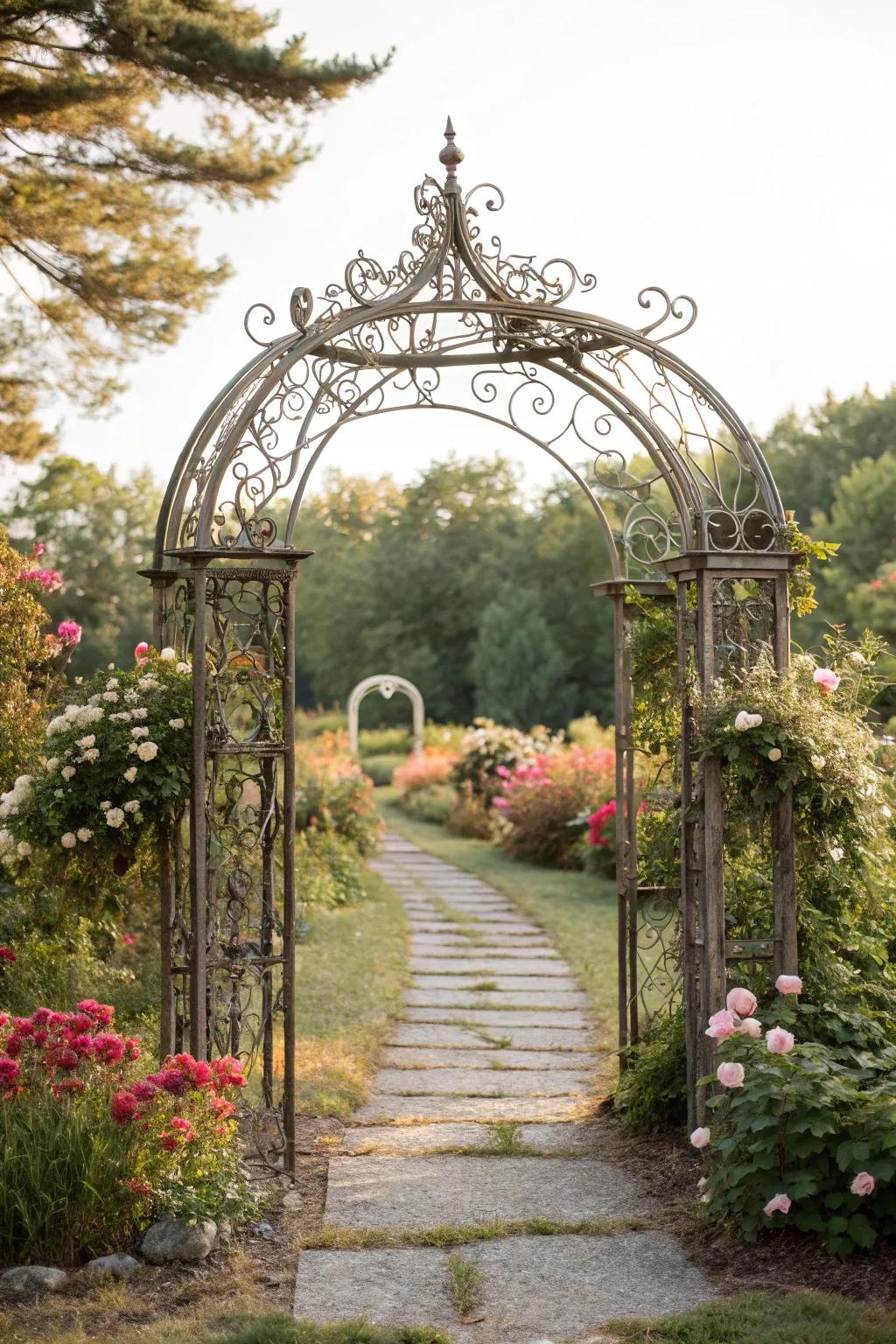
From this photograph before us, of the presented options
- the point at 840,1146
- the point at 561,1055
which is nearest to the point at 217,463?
the point at 840,1146

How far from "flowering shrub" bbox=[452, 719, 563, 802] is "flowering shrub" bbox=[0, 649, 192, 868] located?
11.0 meters

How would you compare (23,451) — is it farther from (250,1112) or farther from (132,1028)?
(250,1112)

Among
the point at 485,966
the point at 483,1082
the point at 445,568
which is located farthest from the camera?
the point at 445,568

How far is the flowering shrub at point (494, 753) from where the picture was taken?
15.8 meters

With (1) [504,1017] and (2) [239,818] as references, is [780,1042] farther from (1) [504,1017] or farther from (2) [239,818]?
(1) [504,1017]

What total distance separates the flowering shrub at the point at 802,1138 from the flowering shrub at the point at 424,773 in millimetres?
14660

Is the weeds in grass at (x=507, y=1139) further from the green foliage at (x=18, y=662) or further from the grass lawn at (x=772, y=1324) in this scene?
the green foliage at (x=18, y=662)

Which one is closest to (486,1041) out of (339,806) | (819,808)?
(819,808)

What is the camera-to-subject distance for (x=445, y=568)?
35.2m

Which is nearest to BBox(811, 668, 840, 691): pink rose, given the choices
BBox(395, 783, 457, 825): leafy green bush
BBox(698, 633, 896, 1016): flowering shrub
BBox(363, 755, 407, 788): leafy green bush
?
BBox(698, 633, 896, 1016): flowering shrub

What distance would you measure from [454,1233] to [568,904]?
6.86 m

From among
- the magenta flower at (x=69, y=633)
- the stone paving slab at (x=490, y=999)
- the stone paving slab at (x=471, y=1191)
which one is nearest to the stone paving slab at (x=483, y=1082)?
the stone paving slab at (x=471, y=1191)

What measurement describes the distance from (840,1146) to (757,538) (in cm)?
207

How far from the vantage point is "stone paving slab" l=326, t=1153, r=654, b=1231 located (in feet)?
13.3
